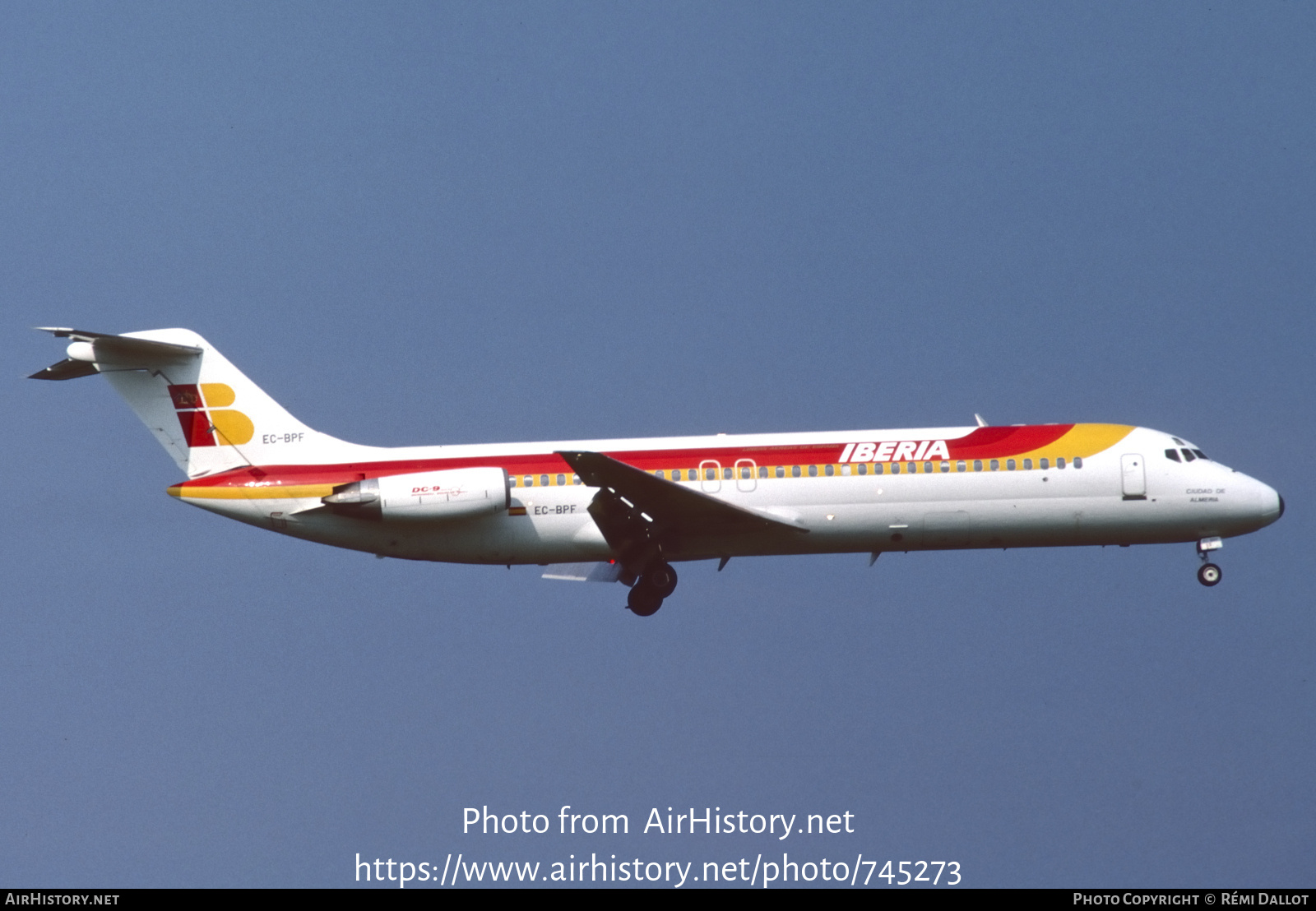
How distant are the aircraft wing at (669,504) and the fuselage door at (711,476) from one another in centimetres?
65

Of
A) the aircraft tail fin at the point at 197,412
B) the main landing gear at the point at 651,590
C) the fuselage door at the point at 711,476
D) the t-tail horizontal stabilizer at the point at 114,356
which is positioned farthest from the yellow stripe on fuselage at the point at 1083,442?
the t-tail horizontal stabilizer at the point at 114,356

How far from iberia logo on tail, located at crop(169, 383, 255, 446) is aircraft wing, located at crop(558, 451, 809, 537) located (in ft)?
20.2

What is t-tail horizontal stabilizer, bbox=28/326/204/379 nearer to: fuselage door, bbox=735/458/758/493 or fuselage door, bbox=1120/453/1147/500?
fuselage door, bbox=735/458/758/493

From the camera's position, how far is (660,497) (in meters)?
24.2

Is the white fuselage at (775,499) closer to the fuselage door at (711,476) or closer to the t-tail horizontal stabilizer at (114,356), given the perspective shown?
the fuselage door at (711,476)

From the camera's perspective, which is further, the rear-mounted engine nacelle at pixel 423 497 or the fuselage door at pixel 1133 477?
the fuselage door at pixel 1133 477

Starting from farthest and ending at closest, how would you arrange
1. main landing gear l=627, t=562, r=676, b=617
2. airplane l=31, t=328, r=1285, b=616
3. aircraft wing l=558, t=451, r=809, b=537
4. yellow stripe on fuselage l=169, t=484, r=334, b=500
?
main landing gear l=627, t=562, r=676, b=617 < yellow stripe on fuselage l=169, t=484, r=334, b=500 < airplane l=31, t=328, r=1285, b=616 < aircraft wing l=558, t=451, r=809, b=537

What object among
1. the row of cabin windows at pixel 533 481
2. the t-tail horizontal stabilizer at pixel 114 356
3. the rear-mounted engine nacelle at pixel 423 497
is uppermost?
the t-tail horizontal stabilizer at pixel 114 356

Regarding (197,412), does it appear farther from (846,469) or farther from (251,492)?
(846,469)

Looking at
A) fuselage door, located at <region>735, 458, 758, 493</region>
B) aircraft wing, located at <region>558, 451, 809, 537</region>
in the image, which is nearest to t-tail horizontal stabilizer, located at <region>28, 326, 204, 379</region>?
aircraft wing, located at <region>558, 451, 809, 537</region>

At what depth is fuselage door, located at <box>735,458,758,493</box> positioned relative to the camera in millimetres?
25031

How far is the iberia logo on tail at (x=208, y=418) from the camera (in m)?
25.8

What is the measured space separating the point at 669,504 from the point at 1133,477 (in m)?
8.50

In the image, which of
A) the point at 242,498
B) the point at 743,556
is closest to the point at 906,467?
the point at 743,556
